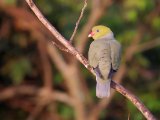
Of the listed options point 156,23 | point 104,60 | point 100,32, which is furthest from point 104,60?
point 156,23

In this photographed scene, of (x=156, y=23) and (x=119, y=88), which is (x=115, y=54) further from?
(x=156, y=23)

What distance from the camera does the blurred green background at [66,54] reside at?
616 centimetres

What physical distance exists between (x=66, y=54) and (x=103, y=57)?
4098 millimetres

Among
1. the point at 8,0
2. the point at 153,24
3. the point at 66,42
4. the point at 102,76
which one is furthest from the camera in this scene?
the point at 153,24

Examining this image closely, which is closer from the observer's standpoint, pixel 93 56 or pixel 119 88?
pixel 119 88

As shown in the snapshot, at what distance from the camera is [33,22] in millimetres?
A: 6168

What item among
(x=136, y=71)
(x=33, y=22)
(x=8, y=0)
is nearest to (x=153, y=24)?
(x=136, y=71)

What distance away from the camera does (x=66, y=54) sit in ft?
21.2

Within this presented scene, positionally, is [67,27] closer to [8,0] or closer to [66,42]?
[8,0]

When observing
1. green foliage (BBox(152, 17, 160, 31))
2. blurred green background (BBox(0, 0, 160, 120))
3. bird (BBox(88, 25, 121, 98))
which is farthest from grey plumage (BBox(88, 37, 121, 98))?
green foliage (BBox(152, 17, 160, 31))

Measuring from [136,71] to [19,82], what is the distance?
1.19m

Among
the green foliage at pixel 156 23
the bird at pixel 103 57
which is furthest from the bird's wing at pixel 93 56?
the green foliage at pixel 156 23

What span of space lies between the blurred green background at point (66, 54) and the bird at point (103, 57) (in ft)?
10.8

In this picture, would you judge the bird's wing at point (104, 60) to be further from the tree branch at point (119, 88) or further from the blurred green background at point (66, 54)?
the blurred green background at point (66, 54)
